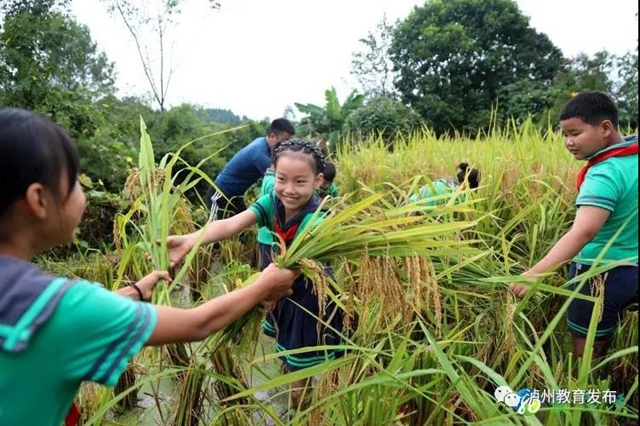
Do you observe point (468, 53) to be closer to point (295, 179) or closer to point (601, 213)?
point (601, 213)

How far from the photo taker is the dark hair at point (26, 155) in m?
0.85

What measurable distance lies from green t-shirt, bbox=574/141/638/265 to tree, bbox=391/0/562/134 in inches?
685

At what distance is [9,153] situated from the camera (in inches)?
33.3

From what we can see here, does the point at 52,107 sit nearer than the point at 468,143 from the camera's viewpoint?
No

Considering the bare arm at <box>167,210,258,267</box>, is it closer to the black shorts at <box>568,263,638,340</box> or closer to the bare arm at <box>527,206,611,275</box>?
the bare arm at <box>527,206,611,275</box>

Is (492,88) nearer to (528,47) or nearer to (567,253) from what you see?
(528,47)

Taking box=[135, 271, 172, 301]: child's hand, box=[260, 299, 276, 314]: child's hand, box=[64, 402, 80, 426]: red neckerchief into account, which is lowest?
box=[64, 402, 80, 426]: red neckerchief

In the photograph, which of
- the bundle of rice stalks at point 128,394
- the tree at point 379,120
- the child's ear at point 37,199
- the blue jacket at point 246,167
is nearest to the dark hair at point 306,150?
the child's ear at point 37,199

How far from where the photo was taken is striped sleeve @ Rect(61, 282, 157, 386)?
0.83 metres

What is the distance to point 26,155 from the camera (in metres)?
0.85

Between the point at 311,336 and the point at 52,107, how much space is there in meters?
5.39

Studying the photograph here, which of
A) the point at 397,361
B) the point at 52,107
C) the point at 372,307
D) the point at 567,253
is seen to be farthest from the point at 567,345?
the point at 52,107

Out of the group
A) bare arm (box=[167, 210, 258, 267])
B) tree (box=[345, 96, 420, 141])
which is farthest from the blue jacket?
tree (box=[345, 96, 420, 141])

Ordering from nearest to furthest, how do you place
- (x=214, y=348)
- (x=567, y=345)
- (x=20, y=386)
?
(x=20, y=386) < (x=214, y=348) < (x=567, y=345)
